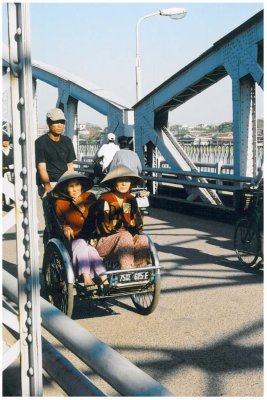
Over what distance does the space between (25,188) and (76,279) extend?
300cm

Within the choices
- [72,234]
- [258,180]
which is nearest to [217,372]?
[72,234]

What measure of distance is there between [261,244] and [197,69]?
5845 millimetres

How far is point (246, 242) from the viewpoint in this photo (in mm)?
7816

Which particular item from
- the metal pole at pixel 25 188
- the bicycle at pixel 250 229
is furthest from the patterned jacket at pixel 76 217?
the metal pole at pixel 25 188

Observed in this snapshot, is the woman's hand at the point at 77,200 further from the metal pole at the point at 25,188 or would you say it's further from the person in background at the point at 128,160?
the person in background at the point at 128,160

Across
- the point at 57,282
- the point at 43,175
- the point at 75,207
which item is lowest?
the point at 57,282

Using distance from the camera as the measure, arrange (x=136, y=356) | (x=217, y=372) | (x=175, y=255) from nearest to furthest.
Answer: (x=217, y=372)
(x=136, y=356)
(x=175, y=255)

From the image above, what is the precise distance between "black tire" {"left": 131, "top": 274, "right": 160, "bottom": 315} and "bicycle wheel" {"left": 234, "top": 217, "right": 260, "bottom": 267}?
2.05 m

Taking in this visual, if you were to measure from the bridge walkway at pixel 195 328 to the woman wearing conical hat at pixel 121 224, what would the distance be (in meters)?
0.58

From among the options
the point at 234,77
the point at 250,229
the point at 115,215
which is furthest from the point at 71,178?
the point at 234,77

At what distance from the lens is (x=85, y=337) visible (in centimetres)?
231

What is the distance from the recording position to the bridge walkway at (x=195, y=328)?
4.20 metres

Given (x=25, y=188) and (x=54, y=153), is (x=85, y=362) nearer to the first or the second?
(x=25, y=188)

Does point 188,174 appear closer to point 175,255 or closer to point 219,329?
point 175,255
